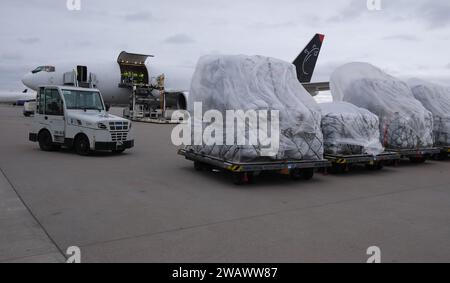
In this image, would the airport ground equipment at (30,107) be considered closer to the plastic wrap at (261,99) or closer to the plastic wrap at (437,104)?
the plastic wrap at (261,99)

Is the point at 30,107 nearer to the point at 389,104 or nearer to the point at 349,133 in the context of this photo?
the point at 349,133

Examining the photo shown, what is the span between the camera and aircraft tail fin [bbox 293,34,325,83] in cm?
3260

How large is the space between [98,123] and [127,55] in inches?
771

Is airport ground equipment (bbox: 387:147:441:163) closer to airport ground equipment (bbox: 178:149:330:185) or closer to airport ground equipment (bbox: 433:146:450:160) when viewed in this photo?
airport ground equipment (bbox: 433:146:450:160)

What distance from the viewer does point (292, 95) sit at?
9219 millimetres

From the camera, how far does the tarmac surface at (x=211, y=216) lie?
15.0 ft

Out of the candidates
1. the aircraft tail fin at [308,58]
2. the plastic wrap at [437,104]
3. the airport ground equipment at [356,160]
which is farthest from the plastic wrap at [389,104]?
the aircraft tail fin at [308,58]

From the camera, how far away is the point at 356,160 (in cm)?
1003

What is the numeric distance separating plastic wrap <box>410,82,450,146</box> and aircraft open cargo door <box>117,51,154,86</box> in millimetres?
20497

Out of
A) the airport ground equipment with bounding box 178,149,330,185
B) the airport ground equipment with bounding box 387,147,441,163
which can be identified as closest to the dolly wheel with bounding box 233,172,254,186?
the airport ground equipment with bounding box 178,149,330,185

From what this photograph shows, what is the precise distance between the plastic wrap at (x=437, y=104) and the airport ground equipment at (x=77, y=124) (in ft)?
34.6
